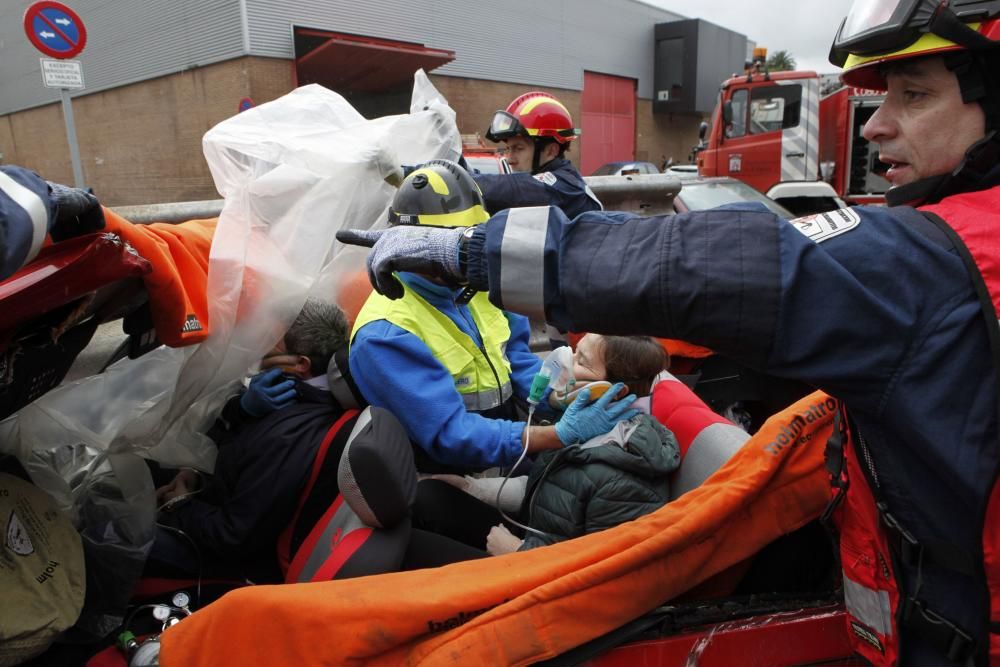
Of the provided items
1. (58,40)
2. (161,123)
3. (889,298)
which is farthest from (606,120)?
(889,298)

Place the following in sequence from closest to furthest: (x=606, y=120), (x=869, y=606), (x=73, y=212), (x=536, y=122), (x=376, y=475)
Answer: (x=869, y=606) < (x=73, y=212) < (x=376, y=475) < (x=536, y=122) < (x=606, y=120)

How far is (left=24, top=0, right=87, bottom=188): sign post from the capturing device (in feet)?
18.7

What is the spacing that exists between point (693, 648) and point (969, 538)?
557 millimetres

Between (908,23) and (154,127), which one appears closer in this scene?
(908,23)

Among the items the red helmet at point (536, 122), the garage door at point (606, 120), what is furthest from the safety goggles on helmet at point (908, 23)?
the garage door at point (606, 120)

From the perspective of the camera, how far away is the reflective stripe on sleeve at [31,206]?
49.2 inches

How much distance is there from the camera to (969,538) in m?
1.10

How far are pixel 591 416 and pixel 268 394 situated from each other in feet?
3.57

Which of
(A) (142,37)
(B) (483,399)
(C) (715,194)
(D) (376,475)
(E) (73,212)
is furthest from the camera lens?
(A) (142,37)

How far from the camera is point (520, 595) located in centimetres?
133

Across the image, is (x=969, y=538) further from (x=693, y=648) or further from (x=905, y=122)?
(x=905, y=122)

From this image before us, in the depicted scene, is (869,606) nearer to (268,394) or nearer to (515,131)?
(268,394)

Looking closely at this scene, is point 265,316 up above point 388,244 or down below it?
below

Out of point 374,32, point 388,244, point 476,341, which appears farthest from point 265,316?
point 374,32
